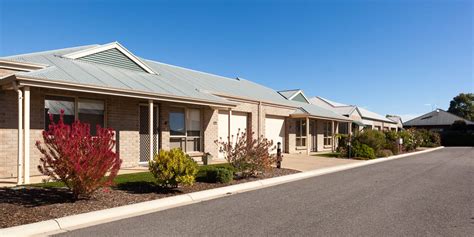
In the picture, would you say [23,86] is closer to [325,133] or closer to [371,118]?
[325,133]

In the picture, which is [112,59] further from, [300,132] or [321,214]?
[300,132]

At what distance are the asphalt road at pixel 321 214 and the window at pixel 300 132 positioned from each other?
Result: 15.4m

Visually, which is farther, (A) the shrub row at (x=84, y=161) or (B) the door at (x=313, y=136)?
(B) the door at (x=313, y=136)

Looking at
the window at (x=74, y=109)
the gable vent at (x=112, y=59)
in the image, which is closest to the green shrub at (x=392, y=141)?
the gable vent at (x=112, y=59)

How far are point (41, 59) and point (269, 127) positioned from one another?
1423cm

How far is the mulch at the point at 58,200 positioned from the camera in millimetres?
7273

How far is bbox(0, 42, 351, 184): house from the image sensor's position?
37.4 ft

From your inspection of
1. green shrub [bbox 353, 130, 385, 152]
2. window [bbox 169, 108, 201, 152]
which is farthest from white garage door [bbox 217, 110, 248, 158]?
green shrub [bbox 353, 130, 385, 152]

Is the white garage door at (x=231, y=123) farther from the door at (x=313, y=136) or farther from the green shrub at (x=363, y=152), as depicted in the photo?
the door at (x=313, y=136)

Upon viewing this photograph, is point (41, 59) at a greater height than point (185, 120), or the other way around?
point (41, 59)

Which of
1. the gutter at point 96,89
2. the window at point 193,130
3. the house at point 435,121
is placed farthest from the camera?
the house at point 435,121

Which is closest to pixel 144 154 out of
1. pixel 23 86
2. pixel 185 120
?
pixel 185 120

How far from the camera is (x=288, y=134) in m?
25.8

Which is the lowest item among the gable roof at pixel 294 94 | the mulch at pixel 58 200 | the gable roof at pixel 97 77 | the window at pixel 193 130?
the mulch at pixel 58 200
